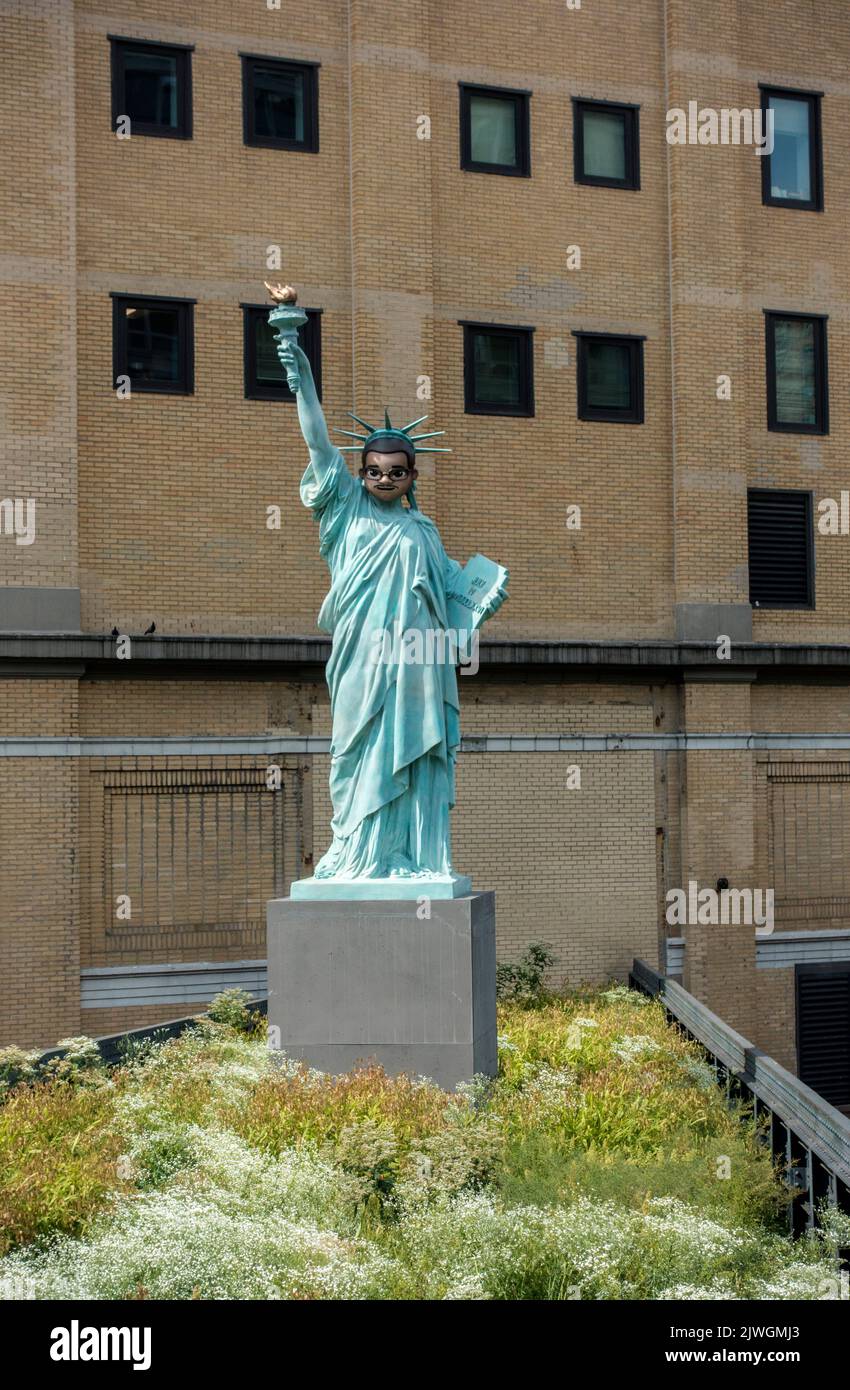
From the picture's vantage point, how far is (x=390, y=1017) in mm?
10742

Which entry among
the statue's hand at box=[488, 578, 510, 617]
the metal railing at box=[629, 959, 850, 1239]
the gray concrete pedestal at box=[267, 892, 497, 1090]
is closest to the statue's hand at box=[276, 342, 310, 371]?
the statue's hand at box=[488, 578, 510, 617]

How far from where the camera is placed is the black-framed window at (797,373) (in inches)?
892

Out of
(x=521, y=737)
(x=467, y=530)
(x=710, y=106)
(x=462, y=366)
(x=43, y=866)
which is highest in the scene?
(x=710, y=106)

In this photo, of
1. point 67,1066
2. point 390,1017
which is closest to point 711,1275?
point 390,1017

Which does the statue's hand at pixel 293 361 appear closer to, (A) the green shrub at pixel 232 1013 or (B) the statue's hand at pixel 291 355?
(B) the statue's hand at pixel 291 355

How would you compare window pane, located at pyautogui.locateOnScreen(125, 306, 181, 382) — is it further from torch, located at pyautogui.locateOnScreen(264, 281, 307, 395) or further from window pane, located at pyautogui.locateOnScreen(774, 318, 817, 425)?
torch, located at pyautogui.locateOnScreen(264, 281, 307, 395)

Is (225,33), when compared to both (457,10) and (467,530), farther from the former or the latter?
(467,530)

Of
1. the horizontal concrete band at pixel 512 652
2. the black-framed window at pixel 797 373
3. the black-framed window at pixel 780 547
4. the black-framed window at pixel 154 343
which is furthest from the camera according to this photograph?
the black-framed window at pixel 797 373

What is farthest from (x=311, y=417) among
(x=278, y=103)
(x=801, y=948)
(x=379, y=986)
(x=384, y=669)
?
(x=801, y=948)

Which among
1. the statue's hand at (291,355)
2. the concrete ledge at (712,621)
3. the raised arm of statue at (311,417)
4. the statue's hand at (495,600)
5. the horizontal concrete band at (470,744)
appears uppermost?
the statue's hand at (291,355)

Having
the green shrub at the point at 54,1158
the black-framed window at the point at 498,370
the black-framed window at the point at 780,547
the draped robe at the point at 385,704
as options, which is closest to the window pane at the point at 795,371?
the black-framed window at the point at 780,547

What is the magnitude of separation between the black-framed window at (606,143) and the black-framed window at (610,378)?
220 centimetres

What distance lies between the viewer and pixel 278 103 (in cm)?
2028

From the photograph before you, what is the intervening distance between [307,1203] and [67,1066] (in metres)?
4.21
